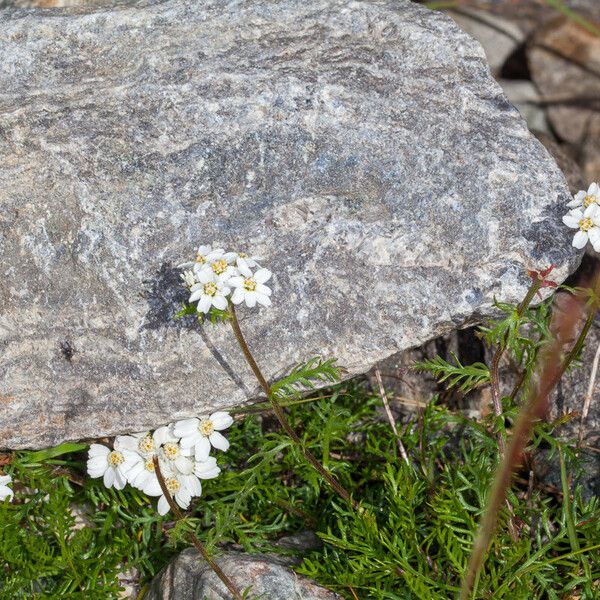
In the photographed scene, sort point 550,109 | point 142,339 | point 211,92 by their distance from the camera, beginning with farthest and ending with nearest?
point 550,109 < point 211,92 < point 142,339

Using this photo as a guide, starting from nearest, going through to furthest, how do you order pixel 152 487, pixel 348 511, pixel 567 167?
pixel 152 487
pixel 348 511
pixel 567 167

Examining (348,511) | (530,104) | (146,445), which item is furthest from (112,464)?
(530,104)

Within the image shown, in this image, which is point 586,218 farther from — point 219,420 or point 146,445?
point 146,445

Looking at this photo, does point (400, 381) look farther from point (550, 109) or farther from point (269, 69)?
point (550, 109)

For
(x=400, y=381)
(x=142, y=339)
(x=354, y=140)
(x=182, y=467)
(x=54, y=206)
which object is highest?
(x=354, y=140)

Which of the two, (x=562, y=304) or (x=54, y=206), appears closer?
(x=54, y=206)

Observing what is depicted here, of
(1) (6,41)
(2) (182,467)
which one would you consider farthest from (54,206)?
(2) (182,467)
